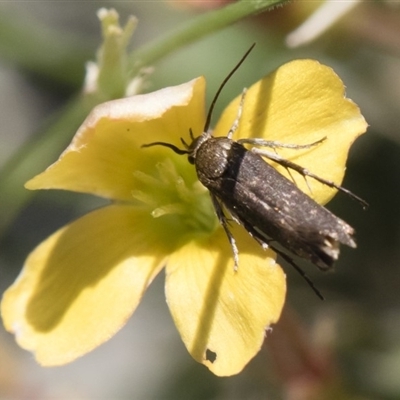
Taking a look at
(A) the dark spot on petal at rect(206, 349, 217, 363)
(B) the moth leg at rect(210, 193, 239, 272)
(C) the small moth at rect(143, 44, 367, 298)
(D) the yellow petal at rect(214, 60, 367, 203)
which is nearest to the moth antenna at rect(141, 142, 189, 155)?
(C) the small moth at rect(143, 44, 367, 298)

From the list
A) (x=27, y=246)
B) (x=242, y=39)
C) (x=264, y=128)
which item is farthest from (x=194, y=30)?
(x=27, y=246)

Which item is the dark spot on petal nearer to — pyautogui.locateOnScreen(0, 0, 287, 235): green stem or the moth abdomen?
the moth abdomen

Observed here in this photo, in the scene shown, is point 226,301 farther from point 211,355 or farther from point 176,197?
point 176,197

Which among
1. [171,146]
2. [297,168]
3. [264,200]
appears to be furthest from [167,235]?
[297,168]

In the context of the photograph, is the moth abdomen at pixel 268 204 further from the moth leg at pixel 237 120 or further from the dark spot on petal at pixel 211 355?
the dark spot on petal at pixel 211 355

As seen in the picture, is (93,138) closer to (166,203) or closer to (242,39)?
(166,203)
